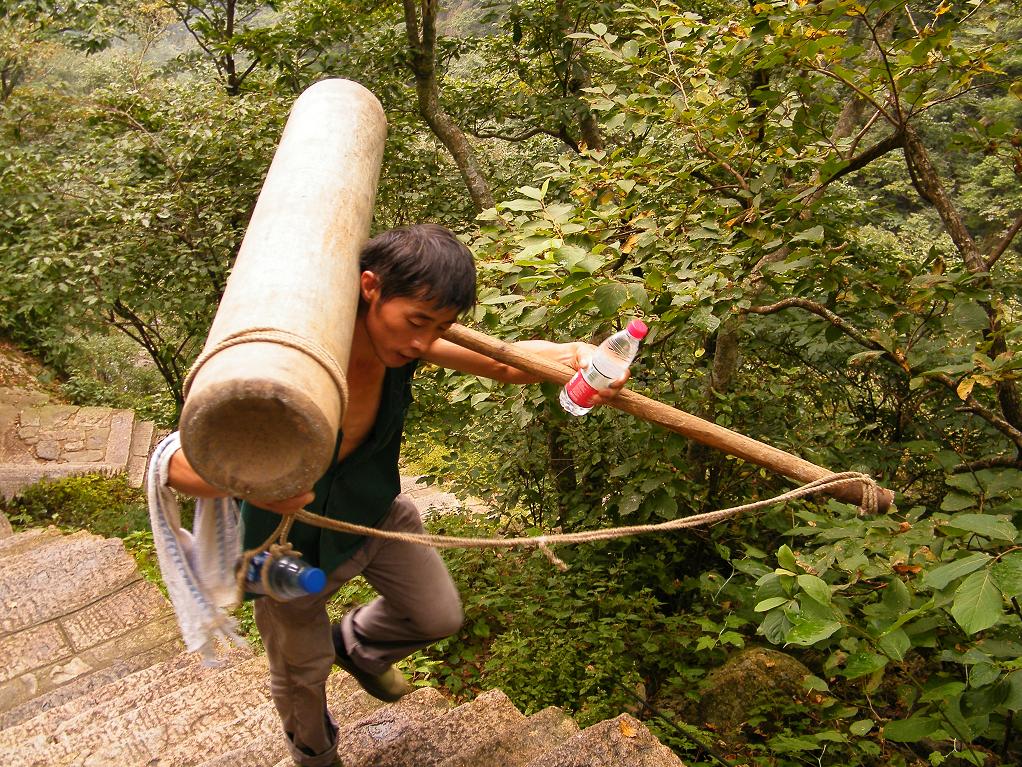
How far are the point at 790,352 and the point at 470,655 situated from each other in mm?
2393

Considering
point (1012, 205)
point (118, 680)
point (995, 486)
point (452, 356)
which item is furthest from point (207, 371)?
point (1012, 205)

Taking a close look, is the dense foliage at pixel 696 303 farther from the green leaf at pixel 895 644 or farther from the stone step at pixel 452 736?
the stone step at pixel 452 736

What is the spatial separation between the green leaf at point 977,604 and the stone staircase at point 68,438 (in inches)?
377

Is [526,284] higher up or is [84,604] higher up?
[526,284]

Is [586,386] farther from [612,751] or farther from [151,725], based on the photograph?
[151,725]

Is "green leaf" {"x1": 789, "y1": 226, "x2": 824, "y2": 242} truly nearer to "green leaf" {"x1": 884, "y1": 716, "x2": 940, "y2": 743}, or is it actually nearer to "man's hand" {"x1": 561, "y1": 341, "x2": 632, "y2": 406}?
"man's hand" {"x1": 561, "y1": 341, "x2": 632, "y2": 406}

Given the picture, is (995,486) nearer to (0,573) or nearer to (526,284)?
(526,284)

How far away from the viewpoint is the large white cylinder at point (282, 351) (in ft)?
4.17

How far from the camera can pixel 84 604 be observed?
A: 450 cm

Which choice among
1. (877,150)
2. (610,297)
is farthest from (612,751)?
(877,150)

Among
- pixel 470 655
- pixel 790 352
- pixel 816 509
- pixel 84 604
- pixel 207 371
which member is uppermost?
pixel 207 371

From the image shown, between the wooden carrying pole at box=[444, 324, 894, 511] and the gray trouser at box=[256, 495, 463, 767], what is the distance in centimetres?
58

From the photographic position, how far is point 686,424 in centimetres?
214

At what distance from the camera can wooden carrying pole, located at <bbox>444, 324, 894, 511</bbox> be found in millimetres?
2084
